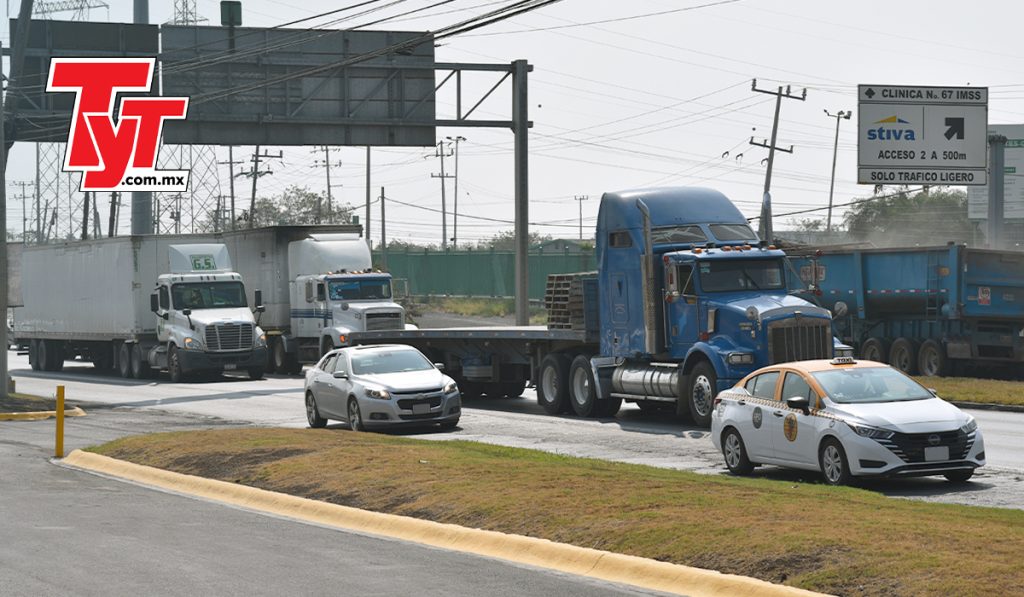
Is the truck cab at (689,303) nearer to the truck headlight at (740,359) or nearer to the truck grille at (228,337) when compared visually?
the truck headlight at (740,359)

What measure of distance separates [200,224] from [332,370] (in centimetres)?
9481

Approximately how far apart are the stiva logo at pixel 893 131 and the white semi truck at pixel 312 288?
1827cm

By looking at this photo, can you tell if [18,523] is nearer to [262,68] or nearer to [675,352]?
[675,352]

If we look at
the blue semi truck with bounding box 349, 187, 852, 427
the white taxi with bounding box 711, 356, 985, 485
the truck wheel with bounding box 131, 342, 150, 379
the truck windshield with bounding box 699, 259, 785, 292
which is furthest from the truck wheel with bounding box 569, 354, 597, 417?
the truck wheel with bounding box 131, 342, 150, 379

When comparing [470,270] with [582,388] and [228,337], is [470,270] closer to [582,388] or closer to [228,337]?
[228,337]

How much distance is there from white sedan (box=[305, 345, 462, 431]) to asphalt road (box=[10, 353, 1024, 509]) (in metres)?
0.47

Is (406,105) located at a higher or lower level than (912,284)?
higher

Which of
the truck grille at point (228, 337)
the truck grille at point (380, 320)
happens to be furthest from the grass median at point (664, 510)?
the truck grille at point (228, 337)

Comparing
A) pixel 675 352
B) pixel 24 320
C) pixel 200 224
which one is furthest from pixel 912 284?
pixel 200 224

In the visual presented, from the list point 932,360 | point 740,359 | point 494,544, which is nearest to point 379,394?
point 740,359

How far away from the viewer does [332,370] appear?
26.1 meters

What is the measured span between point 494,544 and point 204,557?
241cm

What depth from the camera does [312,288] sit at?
42094 millimetres

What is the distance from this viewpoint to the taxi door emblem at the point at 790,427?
16.9 metres
